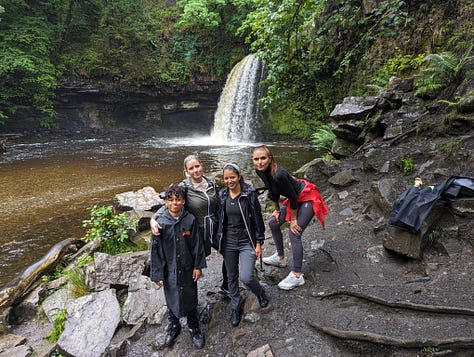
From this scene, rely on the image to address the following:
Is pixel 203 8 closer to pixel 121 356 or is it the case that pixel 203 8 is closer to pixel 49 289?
pixel 49 289

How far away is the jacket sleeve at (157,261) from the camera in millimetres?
3123

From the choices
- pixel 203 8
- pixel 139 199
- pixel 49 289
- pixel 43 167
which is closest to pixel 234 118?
pixel 203 8

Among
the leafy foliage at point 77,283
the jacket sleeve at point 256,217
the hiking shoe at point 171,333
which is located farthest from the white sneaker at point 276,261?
the leafy foliage at point 77,283

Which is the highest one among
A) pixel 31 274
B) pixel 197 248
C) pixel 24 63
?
pixel 24 63

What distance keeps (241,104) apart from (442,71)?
13987 millimetres

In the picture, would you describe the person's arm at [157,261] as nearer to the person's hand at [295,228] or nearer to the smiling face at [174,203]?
the smiling face at [174,203]

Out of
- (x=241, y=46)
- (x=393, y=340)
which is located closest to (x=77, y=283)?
(x=393, y=340)

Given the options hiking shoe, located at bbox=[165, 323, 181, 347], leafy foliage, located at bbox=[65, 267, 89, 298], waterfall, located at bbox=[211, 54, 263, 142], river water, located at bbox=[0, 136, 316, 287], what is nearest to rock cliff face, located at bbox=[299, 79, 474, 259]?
hiking shoe, located at bbox=[165, 323, 181, 347]

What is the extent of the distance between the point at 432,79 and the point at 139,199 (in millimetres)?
7482

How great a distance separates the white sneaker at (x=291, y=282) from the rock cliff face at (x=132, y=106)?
69.3 ft

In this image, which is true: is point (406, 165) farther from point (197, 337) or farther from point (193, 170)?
point (197, 337)

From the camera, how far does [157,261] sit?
10.3ft

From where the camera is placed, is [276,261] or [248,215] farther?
[276,261]

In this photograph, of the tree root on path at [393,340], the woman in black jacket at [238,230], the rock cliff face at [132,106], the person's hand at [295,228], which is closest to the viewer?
the tree root on path at [393,340]
